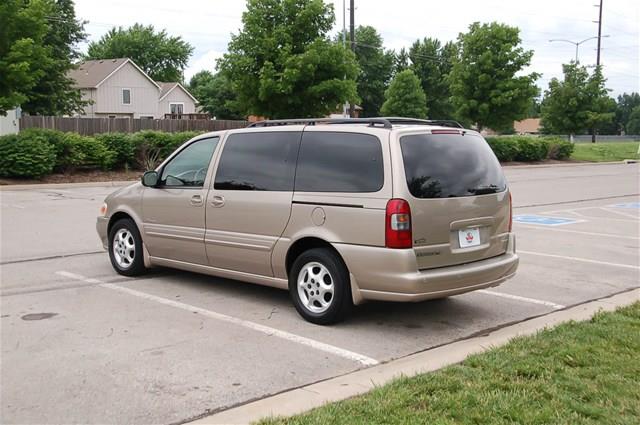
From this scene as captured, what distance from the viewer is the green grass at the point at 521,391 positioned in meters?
3.82

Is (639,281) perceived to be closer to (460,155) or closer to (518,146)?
(460,155)

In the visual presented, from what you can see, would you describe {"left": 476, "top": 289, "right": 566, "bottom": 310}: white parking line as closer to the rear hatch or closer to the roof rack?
the rear hatch

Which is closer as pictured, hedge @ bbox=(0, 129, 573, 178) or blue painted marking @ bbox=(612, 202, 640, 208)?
blue painted marking @ bbox=(612, 202, 640, 208)

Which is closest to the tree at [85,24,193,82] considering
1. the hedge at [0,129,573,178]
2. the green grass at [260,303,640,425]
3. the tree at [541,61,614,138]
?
the tree at [541,61,614,138]

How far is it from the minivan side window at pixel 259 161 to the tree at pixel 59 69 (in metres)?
34.8

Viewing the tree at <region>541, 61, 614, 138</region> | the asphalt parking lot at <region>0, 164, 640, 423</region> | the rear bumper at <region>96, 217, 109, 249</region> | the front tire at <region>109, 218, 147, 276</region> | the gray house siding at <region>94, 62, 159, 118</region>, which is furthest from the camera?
the gray house siding at <region>94, 62, 159, 118</region>

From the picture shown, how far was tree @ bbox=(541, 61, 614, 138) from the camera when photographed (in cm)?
4894

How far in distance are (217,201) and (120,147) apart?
18184mm

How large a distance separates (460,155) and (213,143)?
2603 millimetres

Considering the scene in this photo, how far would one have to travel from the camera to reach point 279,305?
6727mm

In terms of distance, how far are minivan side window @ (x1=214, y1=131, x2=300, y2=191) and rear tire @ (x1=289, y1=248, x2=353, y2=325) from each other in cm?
74

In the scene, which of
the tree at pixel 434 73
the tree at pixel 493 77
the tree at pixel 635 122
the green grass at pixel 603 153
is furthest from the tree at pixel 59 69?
the tree at pixel 635 122

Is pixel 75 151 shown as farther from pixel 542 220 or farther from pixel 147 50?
pixel 147 50

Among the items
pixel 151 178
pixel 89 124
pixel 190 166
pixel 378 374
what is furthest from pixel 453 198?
pixel 89 124
